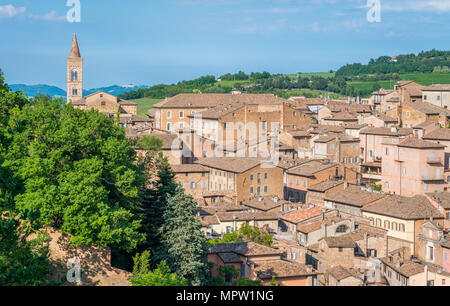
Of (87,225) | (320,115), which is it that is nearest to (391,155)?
(320,115)

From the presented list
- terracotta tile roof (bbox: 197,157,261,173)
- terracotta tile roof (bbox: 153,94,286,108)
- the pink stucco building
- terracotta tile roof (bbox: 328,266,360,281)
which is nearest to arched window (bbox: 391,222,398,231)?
terracotta tile roof (bbox: 328,266,360,281)

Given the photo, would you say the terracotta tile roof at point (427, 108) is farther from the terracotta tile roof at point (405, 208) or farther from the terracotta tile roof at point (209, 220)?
the terracotta tile roof at point (209, 220)

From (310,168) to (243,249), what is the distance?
2080 cm

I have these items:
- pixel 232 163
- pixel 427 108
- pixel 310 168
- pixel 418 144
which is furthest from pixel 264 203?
pixel 427 108

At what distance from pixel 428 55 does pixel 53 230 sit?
128 meters

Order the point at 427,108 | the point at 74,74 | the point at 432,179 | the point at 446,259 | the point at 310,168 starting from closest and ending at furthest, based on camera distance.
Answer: the point at 446,259 → the point at 432,179 → the point at 310,168 → the point at 427,108 → the point at 74,74

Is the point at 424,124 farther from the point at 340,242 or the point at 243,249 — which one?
the point at 243,249

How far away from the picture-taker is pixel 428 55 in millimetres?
134750

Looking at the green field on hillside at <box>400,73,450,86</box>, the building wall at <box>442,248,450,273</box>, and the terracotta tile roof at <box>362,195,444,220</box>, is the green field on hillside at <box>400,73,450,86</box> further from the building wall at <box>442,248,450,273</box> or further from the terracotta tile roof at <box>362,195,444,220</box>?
the building wall at <box>442,248,450,273</box>

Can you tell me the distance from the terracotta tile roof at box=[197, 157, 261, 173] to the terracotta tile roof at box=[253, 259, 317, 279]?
17058mm

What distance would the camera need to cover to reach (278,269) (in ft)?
90.7

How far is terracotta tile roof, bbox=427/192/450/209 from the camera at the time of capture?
129 ft
